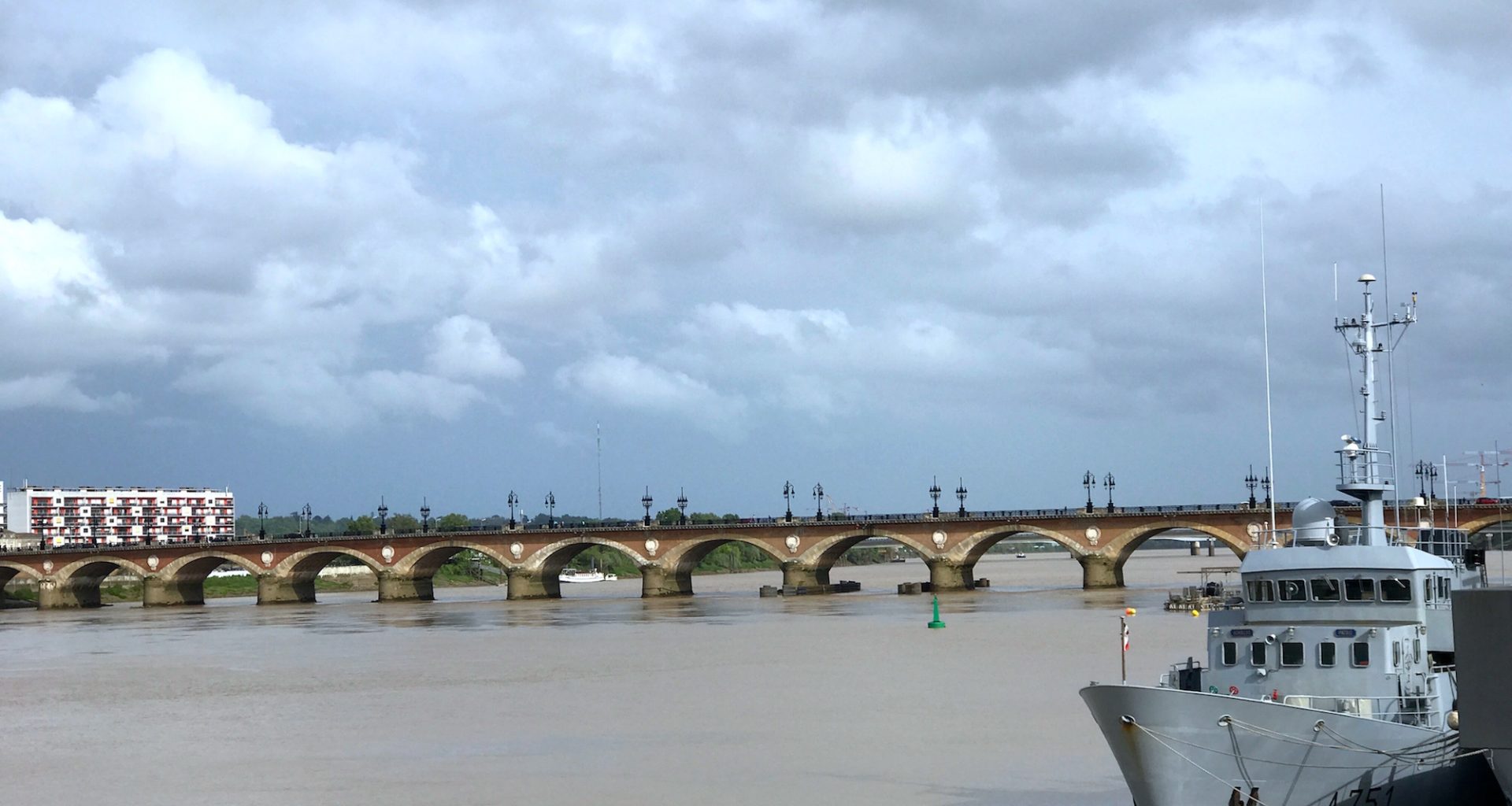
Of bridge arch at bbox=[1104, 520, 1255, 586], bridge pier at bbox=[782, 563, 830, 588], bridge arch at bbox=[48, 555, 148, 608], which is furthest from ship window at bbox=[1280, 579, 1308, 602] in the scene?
bridge arch at bbox=[48, 555, 148, 608]

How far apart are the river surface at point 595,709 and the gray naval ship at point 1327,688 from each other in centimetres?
377

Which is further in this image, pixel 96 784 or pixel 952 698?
pixel 952 698

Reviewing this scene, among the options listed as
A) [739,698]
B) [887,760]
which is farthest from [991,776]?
[739,698]

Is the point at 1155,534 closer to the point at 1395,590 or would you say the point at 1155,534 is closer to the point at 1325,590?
the point at 1325,590

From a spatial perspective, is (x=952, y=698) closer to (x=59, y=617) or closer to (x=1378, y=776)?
(x=1378, y=776)

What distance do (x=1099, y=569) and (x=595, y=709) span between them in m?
64.8

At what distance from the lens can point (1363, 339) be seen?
103ft

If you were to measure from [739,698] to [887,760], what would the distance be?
1324 centimetres

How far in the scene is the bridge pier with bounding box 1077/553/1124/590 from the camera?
104325 mm

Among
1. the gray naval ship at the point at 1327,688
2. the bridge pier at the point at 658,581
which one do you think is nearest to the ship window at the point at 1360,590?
the gray naval ship at the point at 1327,688

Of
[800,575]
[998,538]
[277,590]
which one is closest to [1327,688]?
[998,538]

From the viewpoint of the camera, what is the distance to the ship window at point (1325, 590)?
1104 inches

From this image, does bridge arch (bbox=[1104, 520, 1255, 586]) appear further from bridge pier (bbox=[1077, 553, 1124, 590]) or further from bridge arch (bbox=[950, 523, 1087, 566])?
bridge arch (bbox=[950, 523, 1087, 566])

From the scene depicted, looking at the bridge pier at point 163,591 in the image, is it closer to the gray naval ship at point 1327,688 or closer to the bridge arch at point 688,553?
the bridge arch at point 688,553
